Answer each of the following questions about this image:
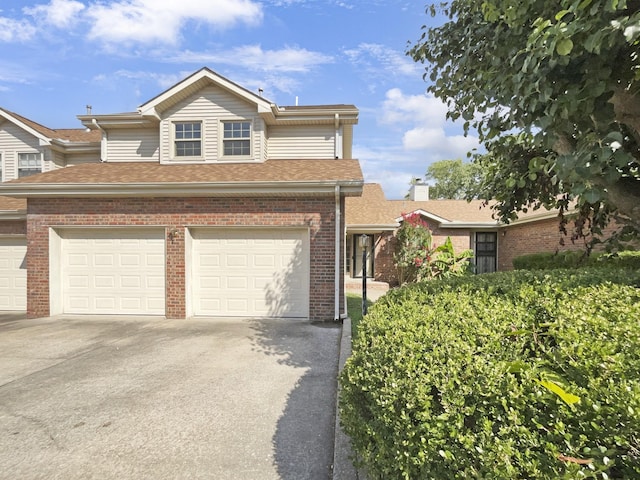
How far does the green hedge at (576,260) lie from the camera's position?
23.2ft

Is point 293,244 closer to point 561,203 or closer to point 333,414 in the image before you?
point 333,414

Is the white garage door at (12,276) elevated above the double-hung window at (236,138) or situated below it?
below

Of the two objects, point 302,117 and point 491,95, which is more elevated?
point 302,117

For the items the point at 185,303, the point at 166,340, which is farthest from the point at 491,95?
the point at 185,303

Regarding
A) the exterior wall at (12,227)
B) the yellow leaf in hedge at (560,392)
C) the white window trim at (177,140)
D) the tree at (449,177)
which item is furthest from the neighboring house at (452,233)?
the tree at (449,177)

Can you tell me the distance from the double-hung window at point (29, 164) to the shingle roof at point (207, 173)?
281 centimetres

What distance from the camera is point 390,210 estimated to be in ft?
57.3

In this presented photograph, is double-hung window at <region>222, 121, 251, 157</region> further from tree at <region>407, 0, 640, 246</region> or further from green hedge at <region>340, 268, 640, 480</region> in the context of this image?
green hedge at <region>340, 268, 640, 480</region>

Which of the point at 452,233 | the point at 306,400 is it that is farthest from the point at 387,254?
the point at 306,400

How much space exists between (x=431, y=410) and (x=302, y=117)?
9524 millimetres

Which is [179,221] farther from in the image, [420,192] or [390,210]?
[420,192]

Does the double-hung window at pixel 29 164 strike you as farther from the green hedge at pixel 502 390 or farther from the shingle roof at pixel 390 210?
the green hedge at pixel 502 390

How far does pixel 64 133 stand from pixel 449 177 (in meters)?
41.3

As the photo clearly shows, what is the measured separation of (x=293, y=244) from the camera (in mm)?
8164
